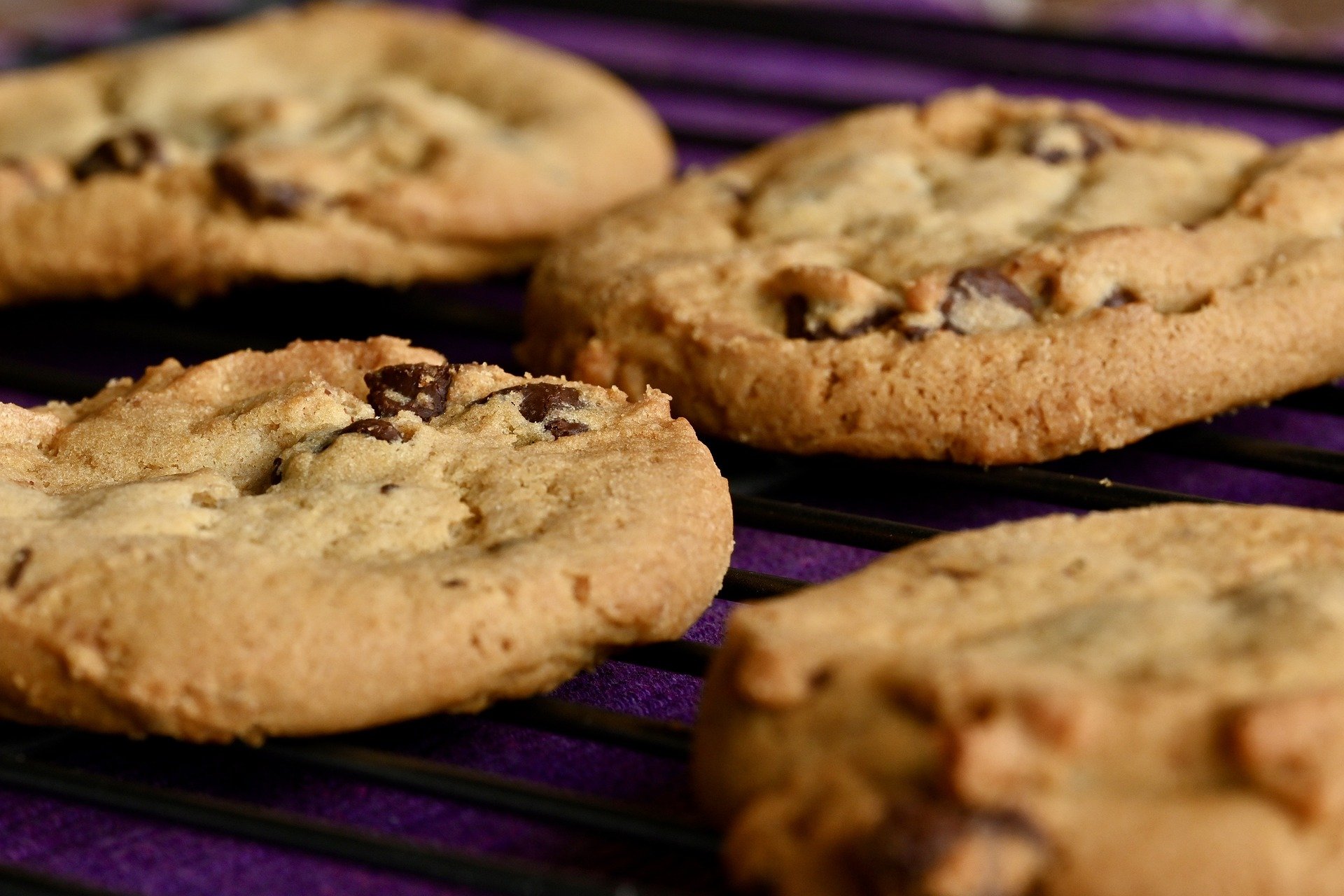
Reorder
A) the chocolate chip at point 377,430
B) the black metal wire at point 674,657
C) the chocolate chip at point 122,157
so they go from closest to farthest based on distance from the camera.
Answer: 1. the black metal wire at point 674,657
2. the chocolate chip at point 377,430
3. the chocolate chip at point 122,157

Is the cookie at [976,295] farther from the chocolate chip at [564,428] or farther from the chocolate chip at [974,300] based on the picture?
the chocolate chip at [564,428]

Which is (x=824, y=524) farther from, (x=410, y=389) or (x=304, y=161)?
(x=304, y=161)

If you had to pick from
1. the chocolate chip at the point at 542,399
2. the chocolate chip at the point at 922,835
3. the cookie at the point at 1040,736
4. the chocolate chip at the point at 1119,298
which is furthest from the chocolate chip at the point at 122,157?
the chocolate chip at the point at 922,835

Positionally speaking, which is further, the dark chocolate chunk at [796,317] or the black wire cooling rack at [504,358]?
the dark chocolate chunk at [796,317]

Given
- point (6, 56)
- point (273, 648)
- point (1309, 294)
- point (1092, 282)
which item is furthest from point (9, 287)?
point (1309, 294)

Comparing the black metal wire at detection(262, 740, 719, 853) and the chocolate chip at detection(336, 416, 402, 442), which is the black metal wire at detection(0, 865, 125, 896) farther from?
the chocolate chip at detection(336, 416, 402, 442)

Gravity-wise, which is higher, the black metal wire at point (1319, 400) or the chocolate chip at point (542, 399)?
the chocolate chip at point (542, 399)

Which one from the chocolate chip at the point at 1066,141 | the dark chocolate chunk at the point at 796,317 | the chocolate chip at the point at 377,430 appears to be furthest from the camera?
the chocolate chip at the point at 1066,141
